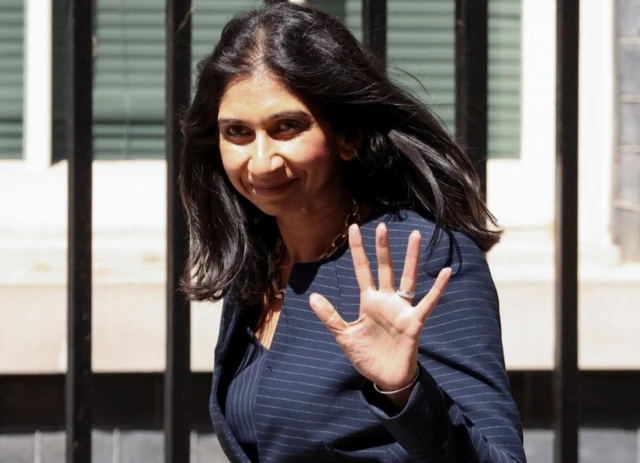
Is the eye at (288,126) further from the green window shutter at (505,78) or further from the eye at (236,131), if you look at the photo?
the green window shutter at (505,78)

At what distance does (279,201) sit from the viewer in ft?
6.85

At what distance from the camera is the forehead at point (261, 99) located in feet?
6.75

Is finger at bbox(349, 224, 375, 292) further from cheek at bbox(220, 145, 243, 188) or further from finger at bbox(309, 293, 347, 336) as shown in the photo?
cheek at bbox(220, 145, 243, 188)

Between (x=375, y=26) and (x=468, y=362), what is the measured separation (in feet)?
2.42

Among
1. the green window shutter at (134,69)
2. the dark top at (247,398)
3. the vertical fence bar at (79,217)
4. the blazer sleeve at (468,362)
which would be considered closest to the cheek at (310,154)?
the blazer sleeve at (468,362)

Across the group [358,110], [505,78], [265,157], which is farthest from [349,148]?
[505,78]

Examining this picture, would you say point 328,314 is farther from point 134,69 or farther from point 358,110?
point 134,69

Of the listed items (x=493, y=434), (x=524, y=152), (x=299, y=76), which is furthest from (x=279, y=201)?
(x=524, y=152)

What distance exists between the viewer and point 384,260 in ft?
5.84

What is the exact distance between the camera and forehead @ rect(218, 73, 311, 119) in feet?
6.75

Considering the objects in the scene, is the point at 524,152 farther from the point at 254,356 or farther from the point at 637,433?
the point at 254,356

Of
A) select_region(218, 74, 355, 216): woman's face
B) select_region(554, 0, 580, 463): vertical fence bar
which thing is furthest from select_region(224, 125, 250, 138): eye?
select_region(554, 0, 580, 463): vertical fence bar

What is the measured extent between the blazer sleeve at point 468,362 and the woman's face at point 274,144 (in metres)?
0.25

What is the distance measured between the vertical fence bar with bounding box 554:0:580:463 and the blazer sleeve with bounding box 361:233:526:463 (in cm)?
45
